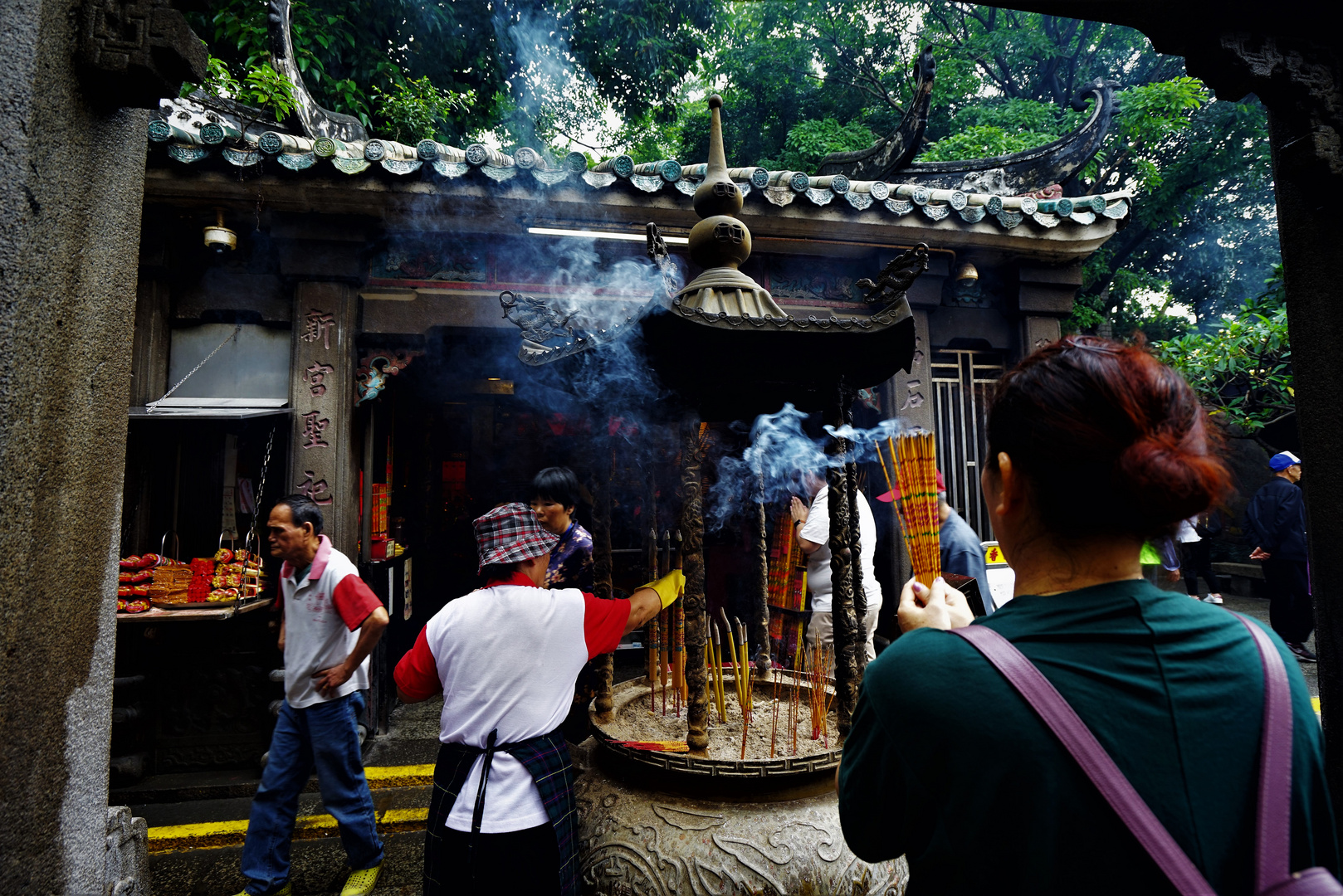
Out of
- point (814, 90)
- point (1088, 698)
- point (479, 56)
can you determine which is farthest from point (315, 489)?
point (814, 90)

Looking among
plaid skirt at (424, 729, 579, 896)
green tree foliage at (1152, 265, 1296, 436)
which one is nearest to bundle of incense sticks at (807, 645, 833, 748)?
plaid skirt at (424, 729, 579, 896)

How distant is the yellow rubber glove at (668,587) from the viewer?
332cm

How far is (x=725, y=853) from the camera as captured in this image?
2.70 metres

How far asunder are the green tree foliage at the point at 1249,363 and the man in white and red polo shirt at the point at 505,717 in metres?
9.12

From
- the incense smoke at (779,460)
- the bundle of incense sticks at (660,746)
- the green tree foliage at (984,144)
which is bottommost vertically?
the bundle of incense sticks at (660,746)

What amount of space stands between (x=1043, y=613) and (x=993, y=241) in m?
5.98

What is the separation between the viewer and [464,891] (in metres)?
2.56

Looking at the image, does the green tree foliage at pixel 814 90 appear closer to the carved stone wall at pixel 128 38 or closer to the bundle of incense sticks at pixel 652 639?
the carved stone wall at pixel 128 38

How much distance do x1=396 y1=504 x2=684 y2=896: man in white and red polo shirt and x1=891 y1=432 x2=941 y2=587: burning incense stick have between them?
1.36 m

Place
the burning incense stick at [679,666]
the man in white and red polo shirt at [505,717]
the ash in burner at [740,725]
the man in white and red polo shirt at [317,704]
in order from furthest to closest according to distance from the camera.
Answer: the burning incense stick at [679,666], the man in white and red polo shirt at [317,704], the ash in burner at [740,725], the man in white and red polo shirt at [505,717]

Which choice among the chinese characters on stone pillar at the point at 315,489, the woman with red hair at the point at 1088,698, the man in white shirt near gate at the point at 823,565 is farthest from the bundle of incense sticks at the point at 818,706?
the chinese characters on stone pillar at the point at 315,489

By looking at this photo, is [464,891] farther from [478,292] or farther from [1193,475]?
[478,292]

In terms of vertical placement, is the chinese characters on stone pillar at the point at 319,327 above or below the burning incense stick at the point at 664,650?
above

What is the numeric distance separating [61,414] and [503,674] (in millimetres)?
1666
